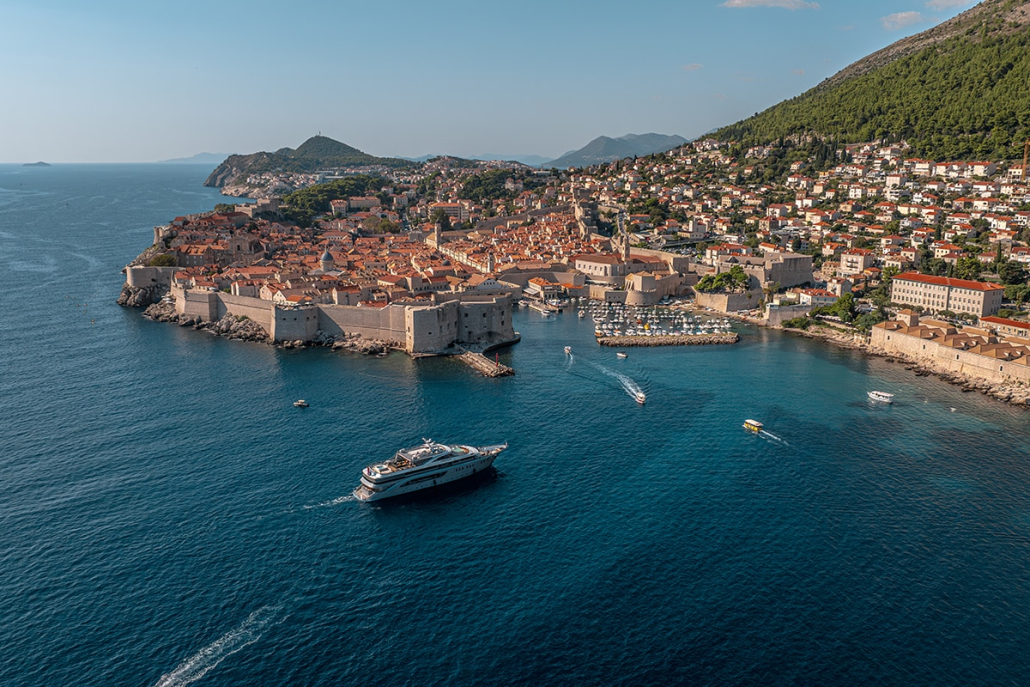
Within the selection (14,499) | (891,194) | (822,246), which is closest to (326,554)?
(14,499)

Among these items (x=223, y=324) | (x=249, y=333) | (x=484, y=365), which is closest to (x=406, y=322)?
(x=484, y=365)

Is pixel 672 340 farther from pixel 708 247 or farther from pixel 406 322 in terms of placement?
pixel 708 247

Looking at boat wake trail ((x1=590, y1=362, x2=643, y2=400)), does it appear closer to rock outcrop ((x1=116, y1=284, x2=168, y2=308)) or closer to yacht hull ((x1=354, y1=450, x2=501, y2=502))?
yacht hull ((x1=354, y1=450, x2=501, y2=502))

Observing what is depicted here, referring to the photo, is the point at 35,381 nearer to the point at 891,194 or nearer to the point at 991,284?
the point at 991,284

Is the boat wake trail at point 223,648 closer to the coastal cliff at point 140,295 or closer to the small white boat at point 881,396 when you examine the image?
the small white boat at point 881,396

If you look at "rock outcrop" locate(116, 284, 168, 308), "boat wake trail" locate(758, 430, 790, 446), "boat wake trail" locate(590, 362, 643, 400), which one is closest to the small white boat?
"boat wake trail" locate(758, 430, 790, 446)

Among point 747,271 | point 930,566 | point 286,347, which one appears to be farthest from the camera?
point 747,271
